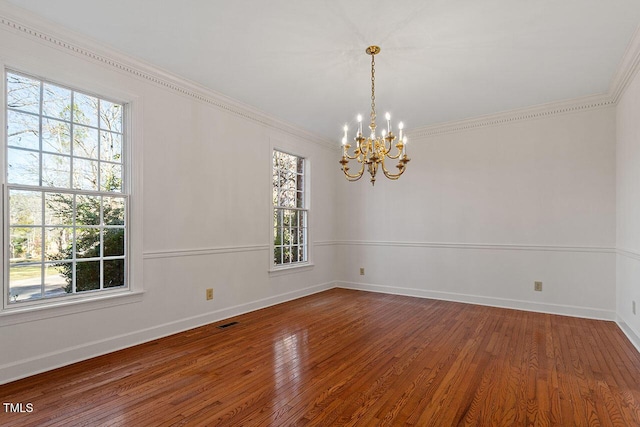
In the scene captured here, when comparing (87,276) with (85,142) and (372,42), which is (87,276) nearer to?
(85,142)

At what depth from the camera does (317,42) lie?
295cm

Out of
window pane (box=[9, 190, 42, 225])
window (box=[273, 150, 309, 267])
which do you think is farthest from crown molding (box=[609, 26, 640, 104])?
window pane (box=[9, 190, 42, 225])

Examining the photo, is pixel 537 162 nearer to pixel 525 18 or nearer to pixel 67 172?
pixel 525 18

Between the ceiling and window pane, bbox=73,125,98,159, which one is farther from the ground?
the ceiling

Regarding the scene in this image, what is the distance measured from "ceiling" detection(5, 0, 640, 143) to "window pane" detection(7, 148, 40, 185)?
1.07 metres

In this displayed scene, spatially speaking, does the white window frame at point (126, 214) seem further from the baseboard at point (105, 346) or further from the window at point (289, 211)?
the window at point (289, 211)

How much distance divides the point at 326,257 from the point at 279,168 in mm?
1870

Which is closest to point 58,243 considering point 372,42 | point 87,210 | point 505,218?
point 87,210

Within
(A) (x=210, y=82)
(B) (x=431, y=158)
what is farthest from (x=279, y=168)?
(B) (x=431, y=158)

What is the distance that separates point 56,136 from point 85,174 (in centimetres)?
37

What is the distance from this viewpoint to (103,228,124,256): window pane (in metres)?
3.14

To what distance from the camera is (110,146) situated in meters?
3.20

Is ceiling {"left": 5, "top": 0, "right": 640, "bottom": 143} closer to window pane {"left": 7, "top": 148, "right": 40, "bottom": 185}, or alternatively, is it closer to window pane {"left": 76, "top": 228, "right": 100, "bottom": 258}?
window pane {"left": 7, "top": 148, "right": 40, "bottom": 185}

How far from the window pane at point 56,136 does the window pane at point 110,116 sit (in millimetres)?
313
